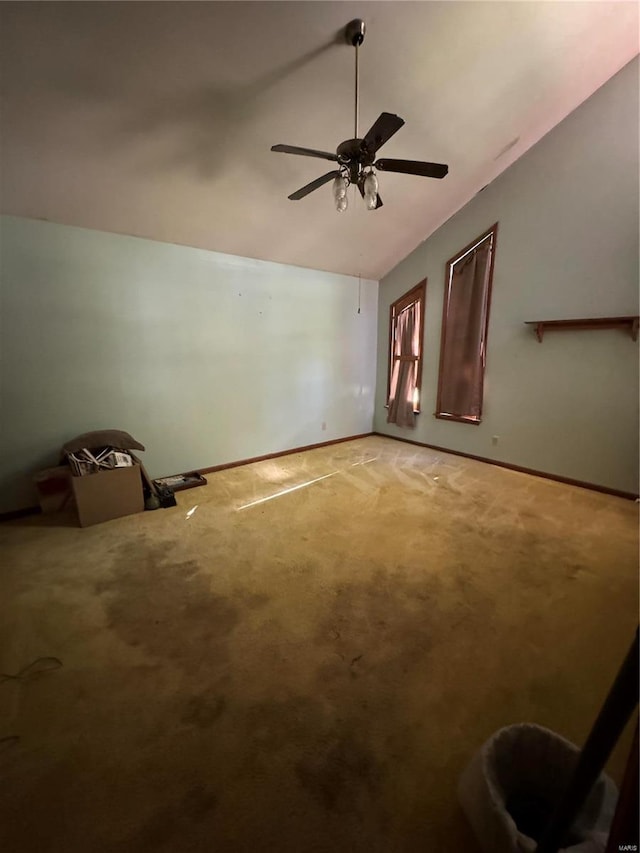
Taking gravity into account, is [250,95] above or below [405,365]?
above

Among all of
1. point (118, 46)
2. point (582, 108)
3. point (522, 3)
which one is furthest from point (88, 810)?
point (582, 108)

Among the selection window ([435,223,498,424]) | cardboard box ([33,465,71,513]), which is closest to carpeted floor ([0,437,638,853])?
cardboard box ([33,465,71,513])

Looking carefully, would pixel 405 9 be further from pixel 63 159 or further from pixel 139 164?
pixel 63 159

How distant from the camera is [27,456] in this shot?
3.04 metres

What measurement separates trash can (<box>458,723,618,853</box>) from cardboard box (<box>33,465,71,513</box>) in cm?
322

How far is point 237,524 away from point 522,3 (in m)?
3.97

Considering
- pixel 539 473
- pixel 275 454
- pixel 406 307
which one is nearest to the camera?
pixel 539 473

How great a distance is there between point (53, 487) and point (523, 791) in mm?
3454

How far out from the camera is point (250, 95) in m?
2.29

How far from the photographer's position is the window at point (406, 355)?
4.93m

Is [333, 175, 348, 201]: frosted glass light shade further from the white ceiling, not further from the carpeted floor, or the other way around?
the carpeted floor

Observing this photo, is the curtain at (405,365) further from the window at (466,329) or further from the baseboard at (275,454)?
the baseboard at (275,454)

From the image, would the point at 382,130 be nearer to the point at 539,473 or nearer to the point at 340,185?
the point at 340,185

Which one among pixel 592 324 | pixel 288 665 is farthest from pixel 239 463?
pixel 592 324
